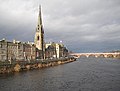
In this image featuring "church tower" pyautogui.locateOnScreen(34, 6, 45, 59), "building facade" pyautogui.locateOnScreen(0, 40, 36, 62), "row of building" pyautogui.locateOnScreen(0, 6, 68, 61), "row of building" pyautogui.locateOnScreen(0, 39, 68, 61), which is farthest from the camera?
"church tower" pyautogui.locateOnScreen(34, 6, 45, 59)

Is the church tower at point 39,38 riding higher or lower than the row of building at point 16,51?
higher

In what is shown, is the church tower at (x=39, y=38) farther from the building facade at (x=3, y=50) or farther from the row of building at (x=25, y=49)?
the building facade at (x=3, y=50)

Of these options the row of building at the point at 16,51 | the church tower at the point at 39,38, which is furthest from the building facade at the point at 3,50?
the church tower at the point at 39,38

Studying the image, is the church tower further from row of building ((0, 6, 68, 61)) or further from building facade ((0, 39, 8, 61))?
building facade ((0, 39, 8, 61))

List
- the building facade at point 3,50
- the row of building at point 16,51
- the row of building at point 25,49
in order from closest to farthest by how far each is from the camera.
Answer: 1. the building facade at point 3,50
2. the row of building at point 16,51
3. the row of building at point 25,49

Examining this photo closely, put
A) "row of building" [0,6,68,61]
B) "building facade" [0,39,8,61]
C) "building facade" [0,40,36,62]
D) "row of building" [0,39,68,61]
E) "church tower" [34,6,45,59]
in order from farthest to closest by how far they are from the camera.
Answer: "church tower" [34,6,45,59], "row of building" [0,6,68,61], "row of building" [0,39,68,61], "building facade" [0,40,36,62], "building facade" [0,39,8,61]

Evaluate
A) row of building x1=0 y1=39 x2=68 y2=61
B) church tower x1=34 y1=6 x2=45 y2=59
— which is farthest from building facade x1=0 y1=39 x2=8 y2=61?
church tower x1=34 y1=6 x2=45 y2=59

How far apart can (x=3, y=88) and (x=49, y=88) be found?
37.5ft

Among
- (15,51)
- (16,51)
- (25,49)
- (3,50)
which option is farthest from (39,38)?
(3,50)

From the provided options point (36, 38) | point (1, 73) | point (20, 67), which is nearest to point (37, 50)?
point (36, 38)

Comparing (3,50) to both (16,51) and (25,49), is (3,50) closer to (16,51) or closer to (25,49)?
(16,51)

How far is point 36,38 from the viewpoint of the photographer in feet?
555

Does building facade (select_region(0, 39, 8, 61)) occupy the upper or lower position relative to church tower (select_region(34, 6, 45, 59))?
lower

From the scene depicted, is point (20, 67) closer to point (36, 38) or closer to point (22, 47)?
point (22, 47)
